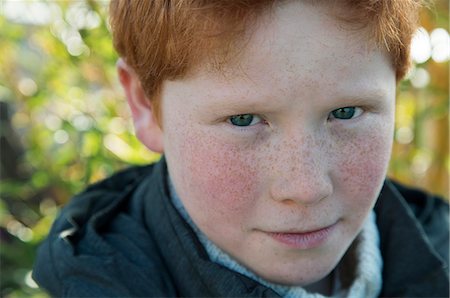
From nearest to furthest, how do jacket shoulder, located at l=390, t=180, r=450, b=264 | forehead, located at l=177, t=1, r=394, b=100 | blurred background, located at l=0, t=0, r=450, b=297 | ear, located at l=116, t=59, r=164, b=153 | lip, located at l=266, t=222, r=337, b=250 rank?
forehead, located at l=177, t=1, r=394, b=100, lip, located at l=266, t=222, r=337, b=250, ear, located at l=116, t=59, r=164, b=153, jacket shoulder, located at l=390, t=180, r=450, b=264, blurred background, located at l=0, t=0, r=450, b=297

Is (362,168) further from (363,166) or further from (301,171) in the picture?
(301,171)

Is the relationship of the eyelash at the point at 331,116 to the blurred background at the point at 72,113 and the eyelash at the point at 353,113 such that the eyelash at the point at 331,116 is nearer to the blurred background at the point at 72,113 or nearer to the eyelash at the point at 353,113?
the eyelash at the point at 353,113

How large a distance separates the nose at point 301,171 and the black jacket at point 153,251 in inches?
7.4

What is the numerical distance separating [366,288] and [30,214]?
1.12m

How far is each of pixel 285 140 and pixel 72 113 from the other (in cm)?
95

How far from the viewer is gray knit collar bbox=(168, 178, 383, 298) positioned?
3.94ft

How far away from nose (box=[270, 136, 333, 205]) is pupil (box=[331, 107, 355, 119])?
0.05 m

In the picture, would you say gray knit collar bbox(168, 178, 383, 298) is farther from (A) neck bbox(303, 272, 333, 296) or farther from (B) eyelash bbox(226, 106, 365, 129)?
(B) eyelash bbox(226, 106, 365, 129)

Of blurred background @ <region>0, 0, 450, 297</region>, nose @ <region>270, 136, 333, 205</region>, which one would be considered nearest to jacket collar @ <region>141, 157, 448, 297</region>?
nose @ <region>270, 136, 333, 205</region>

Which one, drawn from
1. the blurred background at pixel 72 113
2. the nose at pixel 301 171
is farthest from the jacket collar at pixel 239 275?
the blurred background at pixel 72 113

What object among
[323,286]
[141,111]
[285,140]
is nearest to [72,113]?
[141,111]

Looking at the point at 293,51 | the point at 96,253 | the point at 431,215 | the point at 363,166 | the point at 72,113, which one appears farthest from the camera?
the point at 72,113

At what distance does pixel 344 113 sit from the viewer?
3.54 feet

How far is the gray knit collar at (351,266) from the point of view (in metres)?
1.20
